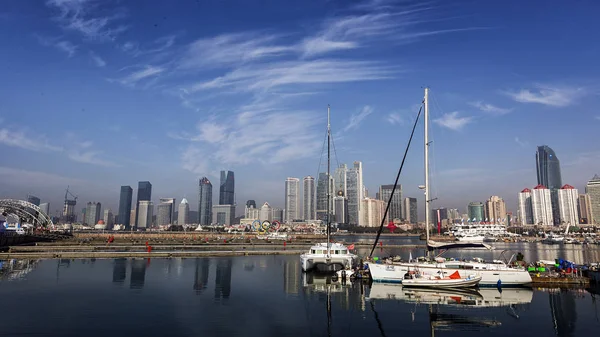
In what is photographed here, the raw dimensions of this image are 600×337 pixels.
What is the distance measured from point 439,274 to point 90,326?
26.8 m

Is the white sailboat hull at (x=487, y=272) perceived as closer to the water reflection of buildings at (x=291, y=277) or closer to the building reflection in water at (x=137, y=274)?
the water reflection of buildings at (x=291, y=277)

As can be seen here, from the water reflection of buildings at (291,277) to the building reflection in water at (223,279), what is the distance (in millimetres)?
5119

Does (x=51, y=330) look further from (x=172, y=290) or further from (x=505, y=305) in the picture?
(x=505, y=305)

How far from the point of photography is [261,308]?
2406cm

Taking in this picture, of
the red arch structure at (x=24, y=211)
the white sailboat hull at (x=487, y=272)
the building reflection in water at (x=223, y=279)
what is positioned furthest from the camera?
the red arch structure at (x=24, y=211)

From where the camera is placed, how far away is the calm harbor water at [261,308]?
1917cm

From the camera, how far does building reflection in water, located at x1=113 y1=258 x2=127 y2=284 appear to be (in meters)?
35.3

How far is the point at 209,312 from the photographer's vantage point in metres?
22.5

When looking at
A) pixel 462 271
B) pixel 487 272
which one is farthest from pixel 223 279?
pixel 487 272

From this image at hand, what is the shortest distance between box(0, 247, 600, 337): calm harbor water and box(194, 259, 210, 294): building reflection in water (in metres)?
0.18

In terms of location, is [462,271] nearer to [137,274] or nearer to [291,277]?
[291,277]

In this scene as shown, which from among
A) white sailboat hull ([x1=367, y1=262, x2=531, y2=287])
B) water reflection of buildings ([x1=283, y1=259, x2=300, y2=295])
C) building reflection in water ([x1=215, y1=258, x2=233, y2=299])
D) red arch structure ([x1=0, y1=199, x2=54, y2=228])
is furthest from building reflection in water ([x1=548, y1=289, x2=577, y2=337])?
red arch structure ([x1=0, y1=199, x2=54, y2=228])

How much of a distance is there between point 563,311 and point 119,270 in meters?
41.9

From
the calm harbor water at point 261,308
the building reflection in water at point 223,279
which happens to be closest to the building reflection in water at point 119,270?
the calm harbor water at point 261,308
